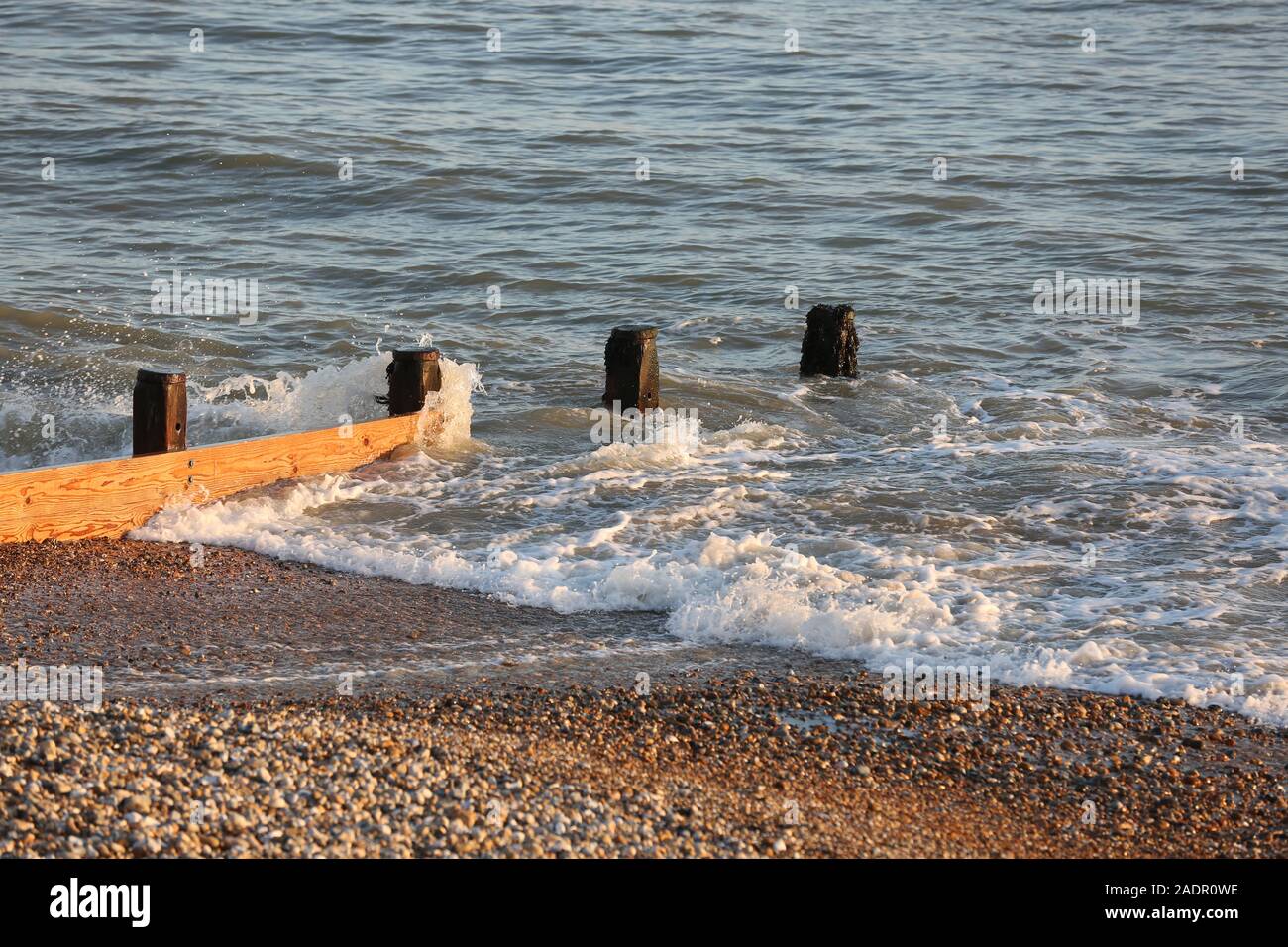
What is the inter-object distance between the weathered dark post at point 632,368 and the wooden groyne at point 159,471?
170 cm

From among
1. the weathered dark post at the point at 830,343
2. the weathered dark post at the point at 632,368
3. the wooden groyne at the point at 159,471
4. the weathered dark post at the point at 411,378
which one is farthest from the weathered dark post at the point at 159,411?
the weathered dark post at the point at 830,343

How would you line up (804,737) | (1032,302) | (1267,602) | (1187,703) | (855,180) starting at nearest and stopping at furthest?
(804,737) → (1187,703) → (1267,602) → (1032,302) → (855,180)

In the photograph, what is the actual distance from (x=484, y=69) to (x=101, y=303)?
44.5ft

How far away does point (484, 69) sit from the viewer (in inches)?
1061

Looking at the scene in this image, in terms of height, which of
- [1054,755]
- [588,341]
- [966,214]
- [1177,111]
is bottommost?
[1054,755]

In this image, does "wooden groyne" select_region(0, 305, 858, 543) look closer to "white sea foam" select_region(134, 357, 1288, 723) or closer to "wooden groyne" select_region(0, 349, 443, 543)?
"wooden groyne" select_region(0, 349, 443, 543)

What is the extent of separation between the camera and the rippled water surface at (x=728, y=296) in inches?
346

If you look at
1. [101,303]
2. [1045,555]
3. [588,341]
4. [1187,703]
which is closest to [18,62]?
[101,303]

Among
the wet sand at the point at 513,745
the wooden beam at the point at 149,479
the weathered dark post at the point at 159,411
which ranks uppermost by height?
the weathered dark post at the point at 159,411

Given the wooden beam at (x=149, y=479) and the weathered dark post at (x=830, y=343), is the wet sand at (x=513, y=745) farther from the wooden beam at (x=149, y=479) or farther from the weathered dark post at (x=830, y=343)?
the weathered dark post at (x=830, y=343)

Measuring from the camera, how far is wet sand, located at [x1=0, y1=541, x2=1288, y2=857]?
5113 millimetres

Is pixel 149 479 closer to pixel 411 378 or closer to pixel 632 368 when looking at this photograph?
pixel 411 378

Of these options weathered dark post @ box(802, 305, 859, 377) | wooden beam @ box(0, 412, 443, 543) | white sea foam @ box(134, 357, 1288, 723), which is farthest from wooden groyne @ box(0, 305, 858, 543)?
weathered dark post @ box(802, 305, 859, 377)

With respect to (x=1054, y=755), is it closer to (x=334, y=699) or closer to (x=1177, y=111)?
(x=334, y=699)
